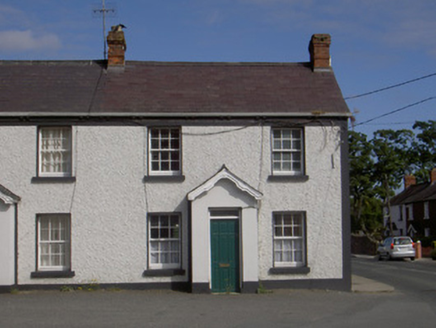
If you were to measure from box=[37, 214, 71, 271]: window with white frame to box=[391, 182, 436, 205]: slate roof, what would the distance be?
146ft

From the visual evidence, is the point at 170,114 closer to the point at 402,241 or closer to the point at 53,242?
the point at 53,242

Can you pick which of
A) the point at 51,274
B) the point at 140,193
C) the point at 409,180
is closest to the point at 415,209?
the point at 409,180

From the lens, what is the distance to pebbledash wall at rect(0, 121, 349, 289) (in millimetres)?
17812

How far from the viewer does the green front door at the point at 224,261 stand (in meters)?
17.7

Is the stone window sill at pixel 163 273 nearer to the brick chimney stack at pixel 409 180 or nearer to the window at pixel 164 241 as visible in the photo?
the window at pixel 164 241

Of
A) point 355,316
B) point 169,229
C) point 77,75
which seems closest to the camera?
point 355,316

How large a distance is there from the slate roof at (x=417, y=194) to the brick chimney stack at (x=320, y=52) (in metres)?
38.5

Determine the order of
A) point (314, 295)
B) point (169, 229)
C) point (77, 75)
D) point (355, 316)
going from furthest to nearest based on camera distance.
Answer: point (77, 75) < point (169, 229) < point (314, 295) < point (355, 316)

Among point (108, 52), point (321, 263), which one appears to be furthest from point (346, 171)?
point (108, 52)

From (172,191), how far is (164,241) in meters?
1.55

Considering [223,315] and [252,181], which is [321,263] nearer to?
[252,181]

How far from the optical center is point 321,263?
18.3m

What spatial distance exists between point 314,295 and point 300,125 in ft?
17.2

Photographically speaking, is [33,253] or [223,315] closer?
[223,315]
